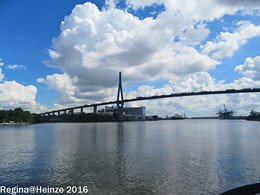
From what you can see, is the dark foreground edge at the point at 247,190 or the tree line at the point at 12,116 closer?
the dark foreground edge at the point at 247,190

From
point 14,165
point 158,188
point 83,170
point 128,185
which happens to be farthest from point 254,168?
point 14,165

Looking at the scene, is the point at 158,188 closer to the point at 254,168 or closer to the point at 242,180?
the point at 242,180

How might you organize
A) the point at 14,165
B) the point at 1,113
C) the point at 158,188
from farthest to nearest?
the point at 1,113 < the point at 14,165 < the point at 158,188

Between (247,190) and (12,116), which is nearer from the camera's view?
(247,190)

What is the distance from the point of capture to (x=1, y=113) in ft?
351

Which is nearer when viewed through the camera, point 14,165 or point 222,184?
point 222,184

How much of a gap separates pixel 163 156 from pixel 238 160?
19.4 feet

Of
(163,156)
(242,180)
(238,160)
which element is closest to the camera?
(242,180)

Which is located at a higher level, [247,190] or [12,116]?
[12,116]

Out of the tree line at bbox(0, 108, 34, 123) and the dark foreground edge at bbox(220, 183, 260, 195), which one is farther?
the tree line at bbox(0, 108, 34, 123)

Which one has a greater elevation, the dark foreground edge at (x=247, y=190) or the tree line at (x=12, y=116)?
the tree line at (x=12, y=116)

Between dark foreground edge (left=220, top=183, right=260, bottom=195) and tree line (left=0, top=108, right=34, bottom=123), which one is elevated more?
tree line (left=0, top=108, right=34, bottom=123)

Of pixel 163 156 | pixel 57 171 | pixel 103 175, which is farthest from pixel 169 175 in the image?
pixel 57 171

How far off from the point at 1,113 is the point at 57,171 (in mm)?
115040
